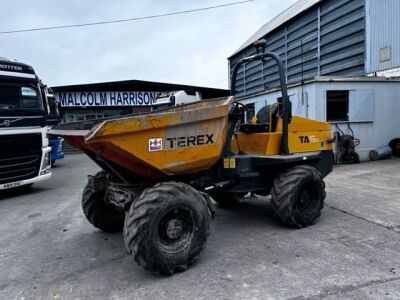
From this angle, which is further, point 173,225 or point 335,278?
point 173,225

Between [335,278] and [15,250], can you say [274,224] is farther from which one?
[15,250]

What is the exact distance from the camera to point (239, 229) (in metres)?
5.28

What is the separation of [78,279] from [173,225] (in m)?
1.03

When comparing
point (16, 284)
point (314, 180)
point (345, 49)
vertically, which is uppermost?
point (345, 49)

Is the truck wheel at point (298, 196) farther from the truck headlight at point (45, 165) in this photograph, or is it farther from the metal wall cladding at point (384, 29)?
the metal wall cladding at point (384, 29)

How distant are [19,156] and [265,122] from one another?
5317 mm

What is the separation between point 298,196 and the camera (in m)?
5.13

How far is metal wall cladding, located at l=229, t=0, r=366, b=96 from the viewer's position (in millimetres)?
11984

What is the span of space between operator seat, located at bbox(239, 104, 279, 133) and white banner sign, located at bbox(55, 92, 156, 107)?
2031 centimetres

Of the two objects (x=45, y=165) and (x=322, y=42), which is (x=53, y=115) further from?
(x=322, y=42)

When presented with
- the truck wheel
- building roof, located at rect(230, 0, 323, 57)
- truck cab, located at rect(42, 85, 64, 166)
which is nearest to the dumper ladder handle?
the truck wheel

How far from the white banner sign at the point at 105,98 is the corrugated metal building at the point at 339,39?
11.3 metres

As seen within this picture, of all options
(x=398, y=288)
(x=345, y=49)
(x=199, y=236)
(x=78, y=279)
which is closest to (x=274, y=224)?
(x=199, y=236)

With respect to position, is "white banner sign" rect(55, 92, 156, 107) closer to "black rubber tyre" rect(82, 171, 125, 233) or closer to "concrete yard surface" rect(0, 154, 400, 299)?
"concrete yard surface" rect(0, 154, 400, 299)
